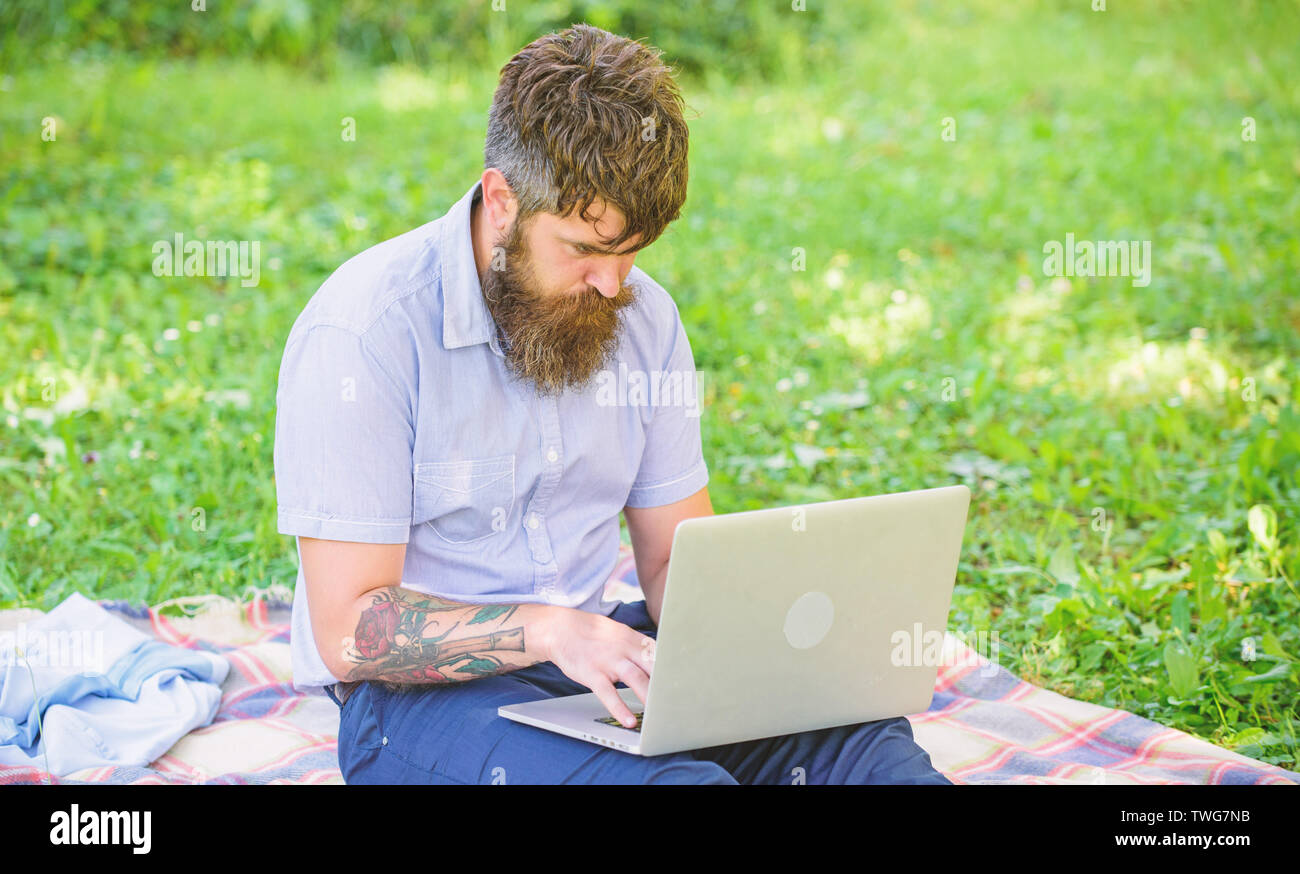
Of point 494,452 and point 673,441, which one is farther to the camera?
point 673,441

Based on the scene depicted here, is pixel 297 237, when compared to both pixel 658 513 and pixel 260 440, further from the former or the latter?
pixel 658 513

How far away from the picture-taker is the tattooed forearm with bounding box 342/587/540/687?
214 cm

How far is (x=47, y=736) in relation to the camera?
2.52 metres

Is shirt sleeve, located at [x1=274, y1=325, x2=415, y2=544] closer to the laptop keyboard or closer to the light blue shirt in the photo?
the light blue shirt

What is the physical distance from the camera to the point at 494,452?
90.9 inches

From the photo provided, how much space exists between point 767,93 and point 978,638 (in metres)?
5.77

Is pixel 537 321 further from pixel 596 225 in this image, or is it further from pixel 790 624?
pixel 790 624

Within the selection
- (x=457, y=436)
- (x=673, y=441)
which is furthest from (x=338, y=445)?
(x=673, y=441)

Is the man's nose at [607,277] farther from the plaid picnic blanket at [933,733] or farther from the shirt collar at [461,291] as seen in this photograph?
the plaid picnic blanket at [933,733]

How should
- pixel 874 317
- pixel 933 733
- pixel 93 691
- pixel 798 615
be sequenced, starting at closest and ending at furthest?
1. pixel 798 615
2. pixel 93 691
3. pixel 933 733
4. pixel 874 317

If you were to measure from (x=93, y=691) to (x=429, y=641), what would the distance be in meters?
0.98

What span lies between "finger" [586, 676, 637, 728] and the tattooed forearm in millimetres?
185

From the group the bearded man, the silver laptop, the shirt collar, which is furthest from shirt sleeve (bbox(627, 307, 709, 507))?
the silver laptop

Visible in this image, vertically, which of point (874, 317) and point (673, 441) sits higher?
point (874, 317)
